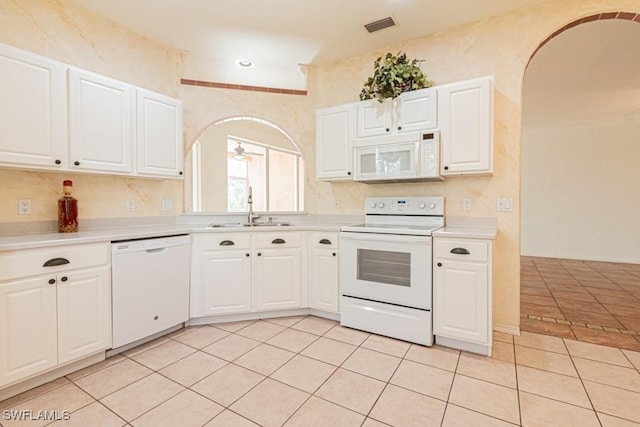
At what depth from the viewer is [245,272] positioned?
289 cm

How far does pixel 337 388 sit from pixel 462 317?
108 centimetres

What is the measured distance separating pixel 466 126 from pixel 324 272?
1776 millimetres

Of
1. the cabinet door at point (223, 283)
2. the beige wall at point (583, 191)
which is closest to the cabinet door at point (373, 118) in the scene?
the cabinet door at point (223, 283)

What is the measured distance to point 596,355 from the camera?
7.37 feet

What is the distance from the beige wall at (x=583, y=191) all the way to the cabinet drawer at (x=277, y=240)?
5.38m

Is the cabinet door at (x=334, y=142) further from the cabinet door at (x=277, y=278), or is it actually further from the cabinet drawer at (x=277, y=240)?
the cabinet door at (x=277, y=278)

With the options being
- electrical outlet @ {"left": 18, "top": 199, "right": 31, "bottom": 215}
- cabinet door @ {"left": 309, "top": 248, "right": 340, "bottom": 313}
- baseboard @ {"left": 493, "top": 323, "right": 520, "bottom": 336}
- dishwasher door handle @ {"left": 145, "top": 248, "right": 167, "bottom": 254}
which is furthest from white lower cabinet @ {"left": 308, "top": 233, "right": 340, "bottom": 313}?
electrical outlet @ {"left": 18, "top": 199, "right": 31, "bottom": 215}

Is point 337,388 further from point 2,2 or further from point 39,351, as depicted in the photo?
point 2,2

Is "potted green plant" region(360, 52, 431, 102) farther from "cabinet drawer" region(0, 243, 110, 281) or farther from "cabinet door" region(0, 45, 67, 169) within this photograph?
"cabinet drawer" region(0, 243, 110, 281)

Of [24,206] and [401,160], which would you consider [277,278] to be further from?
[24,206]

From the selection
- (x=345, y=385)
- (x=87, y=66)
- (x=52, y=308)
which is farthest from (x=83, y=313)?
(x=87, y=66)

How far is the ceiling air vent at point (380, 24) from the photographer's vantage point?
2721mm

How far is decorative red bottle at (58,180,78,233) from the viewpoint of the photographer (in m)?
2.34

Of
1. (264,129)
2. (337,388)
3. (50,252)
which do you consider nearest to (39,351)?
(50,252)
